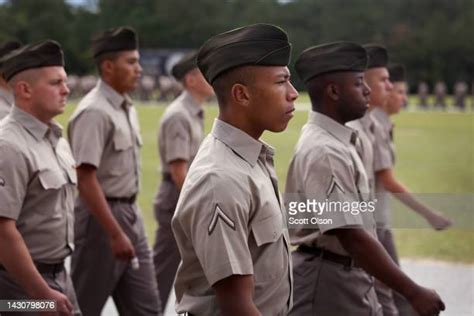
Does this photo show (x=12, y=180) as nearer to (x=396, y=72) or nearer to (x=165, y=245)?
(x=165, y=245)

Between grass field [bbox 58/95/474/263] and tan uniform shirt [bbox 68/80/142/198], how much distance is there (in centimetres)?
113

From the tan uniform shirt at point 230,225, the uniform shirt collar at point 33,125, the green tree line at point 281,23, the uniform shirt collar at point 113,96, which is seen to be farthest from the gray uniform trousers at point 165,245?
the green tree line at point 281,23

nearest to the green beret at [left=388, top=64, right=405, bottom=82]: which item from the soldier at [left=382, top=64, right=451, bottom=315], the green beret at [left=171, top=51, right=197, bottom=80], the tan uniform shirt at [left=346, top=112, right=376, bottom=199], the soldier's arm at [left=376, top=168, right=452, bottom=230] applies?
the soldier at [left=382, top=64, right=451, bottom=315]

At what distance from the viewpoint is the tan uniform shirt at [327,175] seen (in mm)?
3928

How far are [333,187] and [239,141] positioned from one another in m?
1.10

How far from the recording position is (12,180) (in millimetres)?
4070

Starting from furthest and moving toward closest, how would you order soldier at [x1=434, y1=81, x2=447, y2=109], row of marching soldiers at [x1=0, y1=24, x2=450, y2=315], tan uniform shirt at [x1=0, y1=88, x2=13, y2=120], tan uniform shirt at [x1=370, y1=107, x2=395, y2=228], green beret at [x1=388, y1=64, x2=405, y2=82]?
soldier at [x1=434, y1=81, x2=447, y2=109]
green beret at [x1=388, y1=64, x2=405, y2=82]
tan uniform shirt at [x1=370, y1=107, x2=395, y2=228]
tan uniform shirt at [x1=0, y1=88, x2=13, y2=120]
row of marching soldiers at [x1=0, y1=24, x2=450, y2=315]

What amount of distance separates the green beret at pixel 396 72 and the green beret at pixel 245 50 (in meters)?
4.80

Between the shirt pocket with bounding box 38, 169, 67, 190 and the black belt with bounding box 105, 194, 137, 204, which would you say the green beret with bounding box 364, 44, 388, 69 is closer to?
the black belt with bounding box 105, 194, 137, 204

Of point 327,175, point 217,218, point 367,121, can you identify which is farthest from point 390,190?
point 217,218

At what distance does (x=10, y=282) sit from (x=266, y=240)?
1.83m

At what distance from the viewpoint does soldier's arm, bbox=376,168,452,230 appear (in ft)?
18.9

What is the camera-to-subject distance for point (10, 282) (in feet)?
14.0

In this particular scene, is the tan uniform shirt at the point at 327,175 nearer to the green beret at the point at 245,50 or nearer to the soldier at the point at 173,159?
the green beret at the point at 245,50
